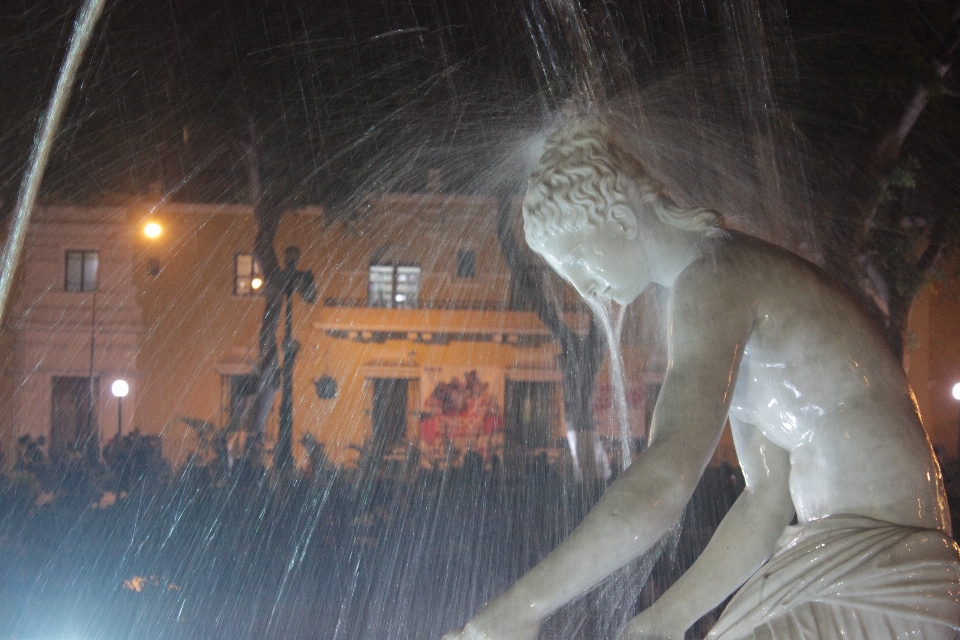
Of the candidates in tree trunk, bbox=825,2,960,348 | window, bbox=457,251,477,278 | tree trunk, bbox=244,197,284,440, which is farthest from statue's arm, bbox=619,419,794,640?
window, bbox=457,251,477,278

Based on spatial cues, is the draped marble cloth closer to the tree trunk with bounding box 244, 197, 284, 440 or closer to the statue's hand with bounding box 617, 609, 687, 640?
the statue's hand with bounding box 617, 609, 687, 640

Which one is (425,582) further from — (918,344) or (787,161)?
(918,344)

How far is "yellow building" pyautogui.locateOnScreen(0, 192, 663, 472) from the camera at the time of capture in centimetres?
2252

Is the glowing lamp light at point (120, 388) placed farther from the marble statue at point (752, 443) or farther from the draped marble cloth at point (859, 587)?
the draped marble cloth at point (859, 587)

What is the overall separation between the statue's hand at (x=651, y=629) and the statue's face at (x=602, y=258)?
0.78 meters

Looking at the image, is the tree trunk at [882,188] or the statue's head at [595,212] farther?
the tree trunk at [882,188]

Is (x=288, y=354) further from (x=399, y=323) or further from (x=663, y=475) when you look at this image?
(x=663, y=475)

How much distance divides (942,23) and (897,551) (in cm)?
904

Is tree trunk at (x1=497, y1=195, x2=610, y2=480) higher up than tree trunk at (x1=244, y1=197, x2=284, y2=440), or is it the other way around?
tree trunk at (x1=244, y1=197, x2=284, y2=440)

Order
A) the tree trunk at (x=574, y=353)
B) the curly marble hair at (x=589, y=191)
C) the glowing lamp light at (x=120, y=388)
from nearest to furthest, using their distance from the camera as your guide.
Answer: the curly marble hair at (x=589, y=191) < the tree trunk at (x=574, y=353) < the glowing lamp light at (x=120, y=388)

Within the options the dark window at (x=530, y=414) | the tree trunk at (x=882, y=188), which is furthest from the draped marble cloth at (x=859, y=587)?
the dark window at (x=530, y=414)

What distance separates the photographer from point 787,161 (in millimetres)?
5195

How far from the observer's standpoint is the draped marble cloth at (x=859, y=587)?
175cm

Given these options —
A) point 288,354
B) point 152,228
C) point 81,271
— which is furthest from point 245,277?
point 288,354
